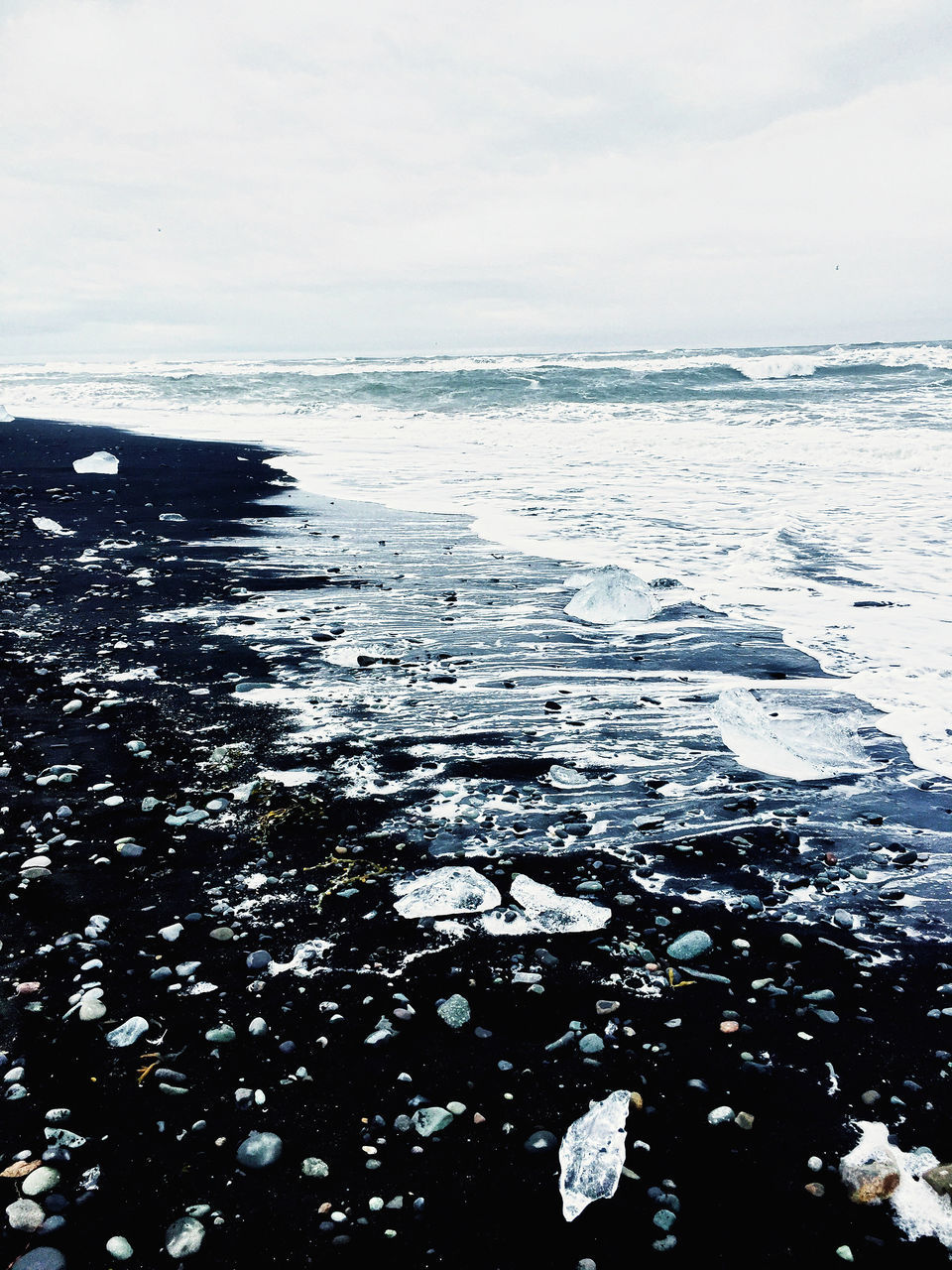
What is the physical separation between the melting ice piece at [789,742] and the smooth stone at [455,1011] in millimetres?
2249

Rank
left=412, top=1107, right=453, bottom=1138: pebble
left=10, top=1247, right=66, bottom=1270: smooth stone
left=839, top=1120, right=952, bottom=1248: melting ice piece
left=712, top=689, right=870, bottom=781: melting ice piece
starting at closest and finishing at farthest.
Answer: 1. left=10, top=1247, right=66, bottom=1270: smooth stone
2. left=839, top=1120, right=952, bottom=1248: melting ice piece
3. left=412, top=1107, right=453, bottom=1138: pebble
4. left=712, top=689, right=870, bottom=781: melting ice piece

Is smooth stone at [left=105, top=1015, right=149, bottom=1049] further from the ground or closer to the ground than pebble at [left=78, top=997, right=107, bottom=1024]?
closer to the ground

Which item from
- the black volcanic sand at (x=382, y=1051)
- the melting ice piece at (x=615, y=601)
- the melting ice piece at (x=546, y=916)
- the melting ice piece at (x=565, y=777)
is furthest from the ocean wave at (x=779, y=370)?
the melting ice piece at (x=546, y=916)

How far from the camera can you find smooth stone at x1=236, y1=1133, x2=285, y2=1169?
2.11m

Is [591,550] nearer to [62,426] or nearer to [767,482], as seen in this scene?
[767,482]

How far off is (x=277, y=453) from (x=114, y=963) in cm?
1600

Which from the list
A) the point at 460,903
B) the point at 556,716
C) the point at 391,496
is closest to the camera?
the point at 460,903

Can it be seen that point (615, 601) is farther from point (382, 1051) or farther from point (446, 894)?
point (382, 1051)

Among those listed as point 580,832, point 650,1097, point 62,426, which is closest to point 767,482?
point 580,832

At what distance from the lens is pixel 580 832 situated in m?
3.67

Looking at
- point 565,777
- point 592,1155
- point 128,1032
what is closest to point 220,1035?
point 128,1032

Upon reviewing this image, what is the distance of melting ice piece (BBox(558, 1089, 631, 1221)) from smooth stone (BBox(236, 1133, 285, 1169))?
77 centimetres

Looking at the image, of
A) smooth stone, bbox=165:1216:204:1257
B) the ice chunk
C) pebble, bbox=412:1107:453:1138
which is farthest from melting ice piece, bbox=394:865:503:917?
the ice chunk

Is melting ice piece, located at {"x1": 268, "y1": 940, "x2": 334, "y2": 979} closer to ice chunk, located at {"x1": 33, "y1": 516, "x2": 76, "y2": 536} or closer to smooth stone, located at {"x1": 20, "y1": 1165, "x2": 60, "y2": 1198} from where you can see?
smooth stone, located at {"x1": 20, "y1": 1165, "x2": 60, "y2": 1198}
